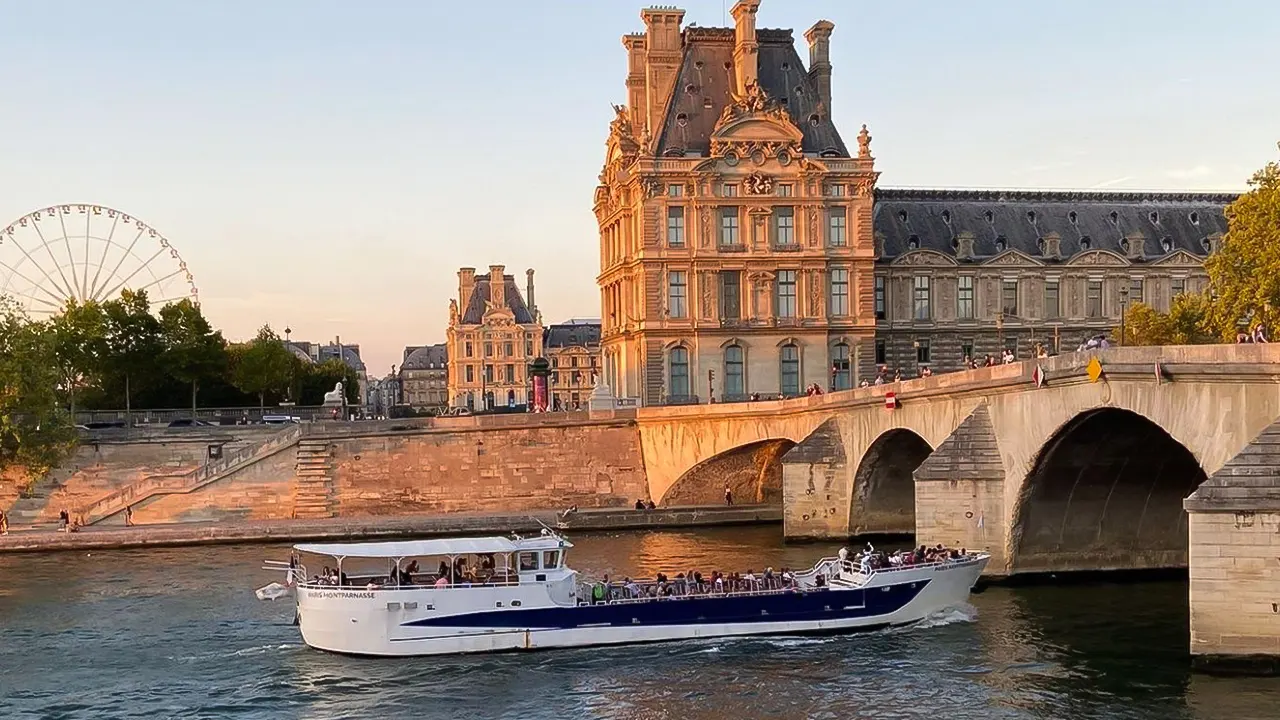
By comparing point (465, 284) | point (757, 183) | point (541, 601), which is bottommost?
point (541, 601)

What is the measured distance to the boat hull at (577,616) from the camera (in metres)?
40.9

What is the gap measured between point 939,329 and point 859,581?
51.2 m

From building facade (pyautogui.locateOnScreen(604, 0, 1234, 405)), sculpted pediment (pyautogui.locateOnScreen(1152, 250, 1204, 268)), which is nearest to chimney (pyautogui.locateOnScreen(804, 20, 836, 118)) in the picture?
building facade (pyautogui.locateOnScreen(604, 0, 1234, 405))

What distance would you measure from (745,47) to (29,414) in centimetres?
4583

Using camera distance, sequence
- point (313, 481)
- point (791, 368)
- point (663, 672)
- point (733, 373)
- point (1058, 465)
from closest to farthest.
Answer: point (663, 672), point (1058, 465), point (313, 481), point (733, 373), point (791, 368)

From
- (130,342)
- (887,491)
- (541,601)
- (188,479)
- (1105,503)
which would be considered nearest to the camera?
(541,601)

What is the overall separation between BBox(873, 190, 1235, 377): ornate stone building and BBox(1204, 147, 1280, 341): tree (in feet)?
85.9

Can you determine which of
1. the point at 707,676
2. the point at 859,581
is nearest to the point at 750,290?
the point at 859,581

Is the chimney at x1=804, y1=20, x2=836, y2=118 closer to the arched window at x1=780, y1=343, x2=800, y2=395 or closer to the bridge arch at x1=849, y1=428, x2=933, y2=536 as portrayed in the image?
the arched window at x1=780, y1=343, x2=800, y2=395

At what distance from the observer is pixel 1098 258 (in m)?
92.4

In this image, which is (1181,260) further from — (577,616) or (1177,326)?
(577,616)

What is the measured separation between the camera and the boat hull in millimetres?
40938

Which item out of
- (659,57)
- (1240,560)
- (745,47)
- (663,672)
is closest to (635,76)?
(659,57)

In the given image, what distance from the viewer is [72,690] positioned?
3662 centimetres
